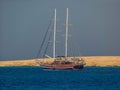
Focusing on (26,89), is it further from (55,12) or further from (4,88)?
(55,12)

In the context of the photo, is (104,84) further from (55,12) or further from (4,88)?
(55,12)

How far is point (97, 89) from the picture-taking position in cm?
11256

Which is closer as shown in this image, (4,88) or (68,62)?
(4,88)

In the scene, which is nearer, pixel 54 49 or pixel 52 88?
pixel 52 88

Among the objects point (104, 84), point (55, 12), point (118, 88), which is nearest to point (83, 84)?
point (104, 84)

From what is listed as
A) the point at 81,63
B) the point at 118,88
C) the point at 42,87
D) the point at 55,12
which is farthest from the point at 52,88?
the point at 81,63

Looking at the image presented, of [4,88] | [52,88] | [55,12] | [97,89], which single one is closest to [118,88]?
[97,89]

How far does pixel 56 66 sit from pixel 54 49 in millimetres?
5365

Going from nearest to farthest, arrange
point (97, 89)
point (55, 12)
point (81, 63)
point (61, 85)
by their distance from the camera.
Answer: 1. point (97, 89)
2. point (61, 85)
3. point (55, 12)
4. point (81, 63)

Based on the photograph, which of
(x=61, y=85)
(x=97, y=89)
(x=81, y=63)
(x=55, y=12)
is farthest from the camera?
(x=81, y=63)

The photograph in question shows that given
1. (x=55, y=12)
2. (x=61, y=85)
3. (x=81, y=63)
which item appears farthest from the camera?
(x=81, y=63)

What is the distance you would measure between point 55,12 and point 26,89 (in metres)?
61.4

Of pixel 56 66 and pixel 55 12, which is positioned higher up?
pixel 55 12

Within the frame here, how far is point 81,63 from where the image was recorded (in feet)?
613
